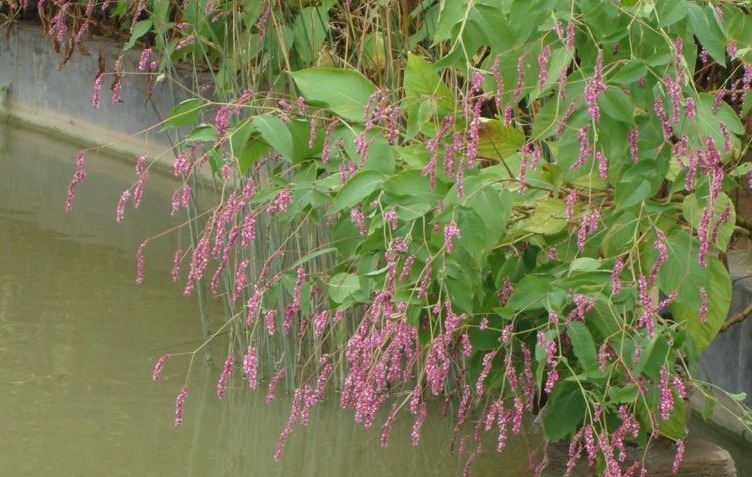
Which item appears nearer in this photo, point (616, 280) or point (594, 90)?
point (594, 90)

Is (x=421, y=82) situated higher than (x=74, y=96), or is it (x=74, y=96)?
(x=421, y=82)

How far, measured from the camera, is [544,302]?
7.13 feet

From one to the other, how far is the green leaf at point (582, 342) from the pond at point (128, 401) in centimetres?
76

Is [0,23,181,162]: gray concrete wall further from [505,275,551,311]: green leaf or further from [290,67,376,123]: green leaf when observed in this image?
[505,275,551,311]: green leaf

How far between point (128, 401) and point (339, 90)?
1.38 meters

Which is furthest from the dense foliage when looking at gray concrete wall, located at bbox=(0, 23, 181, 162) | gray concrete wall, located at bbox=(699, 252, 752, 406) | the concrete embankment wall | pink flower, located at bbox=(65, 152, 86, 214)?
gray concrete wall, located at bbox=(0, 23, 181, 162)

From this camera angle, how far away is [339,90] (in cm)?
234

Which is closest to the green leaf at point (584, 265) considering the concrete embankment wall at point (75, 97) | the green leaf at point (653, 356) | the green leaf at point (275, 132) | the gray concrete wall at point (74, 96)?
the green leaf at point (653, 356)

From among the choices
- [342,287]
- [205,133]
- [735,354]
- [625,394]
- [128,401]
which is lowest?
[128,401]

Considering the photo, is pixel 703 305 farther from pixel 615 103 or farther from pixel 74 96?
pixel 74 96

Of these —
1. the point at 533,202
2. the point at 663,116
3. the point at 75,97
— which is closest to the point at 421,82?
the point at 533,202

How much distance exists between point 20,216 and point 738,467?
124 inches

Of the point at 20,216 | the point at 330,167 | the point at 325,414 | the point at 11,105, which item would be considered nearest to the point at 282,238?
the point at 325,414

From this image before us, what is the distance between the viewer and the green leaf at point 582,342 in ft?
7.24
